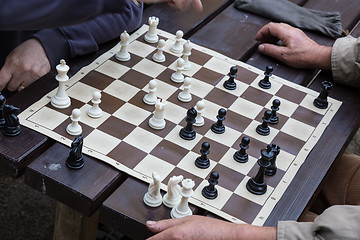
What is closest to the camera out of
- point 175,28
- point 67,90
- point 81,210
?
point 81,210

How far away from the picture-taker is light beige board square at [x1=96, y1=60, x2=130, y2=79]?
2.41 meters

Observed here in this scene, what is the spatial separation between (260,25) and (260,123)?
0.82 metres

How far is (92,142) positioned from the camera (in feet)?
6.68

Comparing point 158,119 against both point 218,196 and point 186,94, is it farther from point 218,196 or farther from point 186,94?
point 218,196

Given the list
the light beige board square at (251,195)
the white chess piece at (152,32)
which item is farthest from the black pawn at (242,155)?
the white chess piece at (152,32)

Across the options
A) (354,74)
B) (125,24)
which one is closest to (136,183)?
(125,24)

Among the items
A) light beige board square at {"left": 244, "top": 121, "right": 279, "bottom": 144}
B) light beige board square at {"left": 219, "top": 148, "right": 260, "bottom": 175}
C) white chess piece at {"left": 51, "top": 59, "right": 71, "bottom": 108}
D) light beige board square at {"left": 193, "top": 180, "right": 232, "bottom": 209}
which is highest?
white chess piece at {"left": 51, "top": 59, "right": 71, "bottom": 108}

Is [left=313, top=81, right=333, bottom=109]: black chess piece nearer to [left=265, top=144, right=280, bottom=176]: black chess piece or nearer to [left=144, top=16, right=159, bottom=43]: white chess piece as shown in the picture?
[left=265, top=144, right=280, bottom=176]: black chess piece

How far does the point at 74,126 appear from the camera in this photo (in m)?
2.06

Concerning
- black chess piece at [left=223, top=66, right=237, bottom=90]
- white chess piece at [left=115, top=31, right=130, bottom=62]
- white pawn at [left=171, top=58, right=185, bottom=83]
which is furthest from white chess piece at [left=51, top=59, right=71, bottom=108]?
black chess piece at [left=223, top=66, right=237, bottom=90]

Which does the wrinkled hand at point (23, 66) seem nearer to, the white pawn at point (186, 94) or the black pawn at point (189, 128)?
the white pawn at point (186, 94)

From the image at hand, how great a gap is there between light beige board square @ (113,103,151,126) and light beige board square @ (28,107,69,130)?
8.2 inches

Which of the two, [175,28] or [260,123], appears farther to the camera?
[175,28]

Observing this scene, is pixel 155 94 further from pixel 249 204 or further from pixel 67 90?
pixel 249 204
